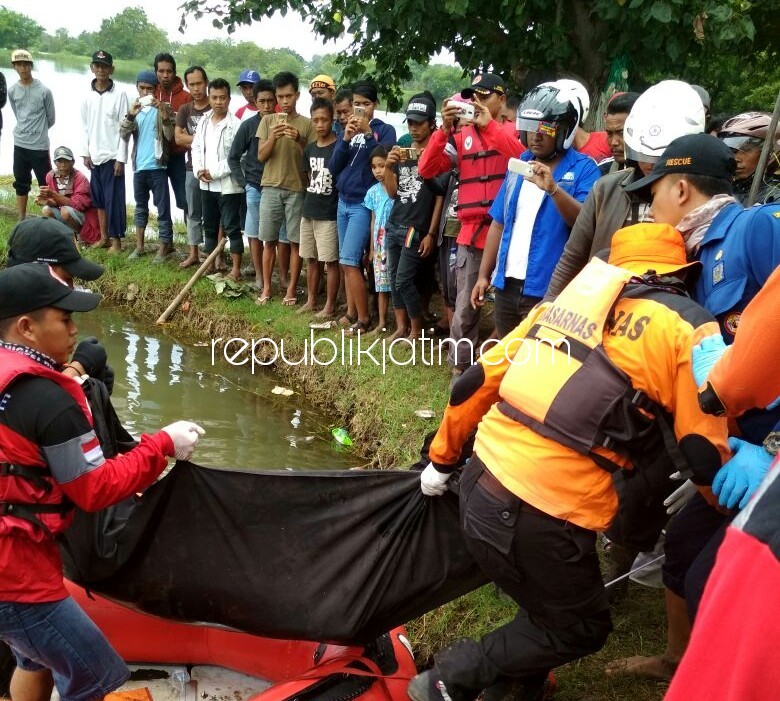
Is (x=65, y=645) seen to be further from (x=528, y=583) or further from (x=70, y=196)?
(x=70, y=196)

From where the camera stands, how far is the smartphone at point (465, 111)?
5.04 m

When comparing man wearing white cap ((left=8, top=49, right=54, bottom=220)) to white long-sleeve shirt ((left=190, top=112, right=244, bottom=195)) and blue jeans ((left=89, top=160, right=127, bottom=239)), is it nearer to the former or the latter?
blue jeans ((left=89, top=160, right=127, bottom=239))

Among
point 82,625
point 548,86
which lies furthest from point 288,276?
point 82,625

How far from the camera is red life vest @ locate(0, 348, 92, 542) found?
2.29 m

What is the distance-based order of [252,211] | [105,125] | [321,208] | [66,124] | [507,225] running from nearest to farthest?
[507,225] → [321,208] → [252,211] → [105,125] → [66,124]

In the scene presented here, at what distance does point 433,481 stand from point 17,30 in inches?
3435

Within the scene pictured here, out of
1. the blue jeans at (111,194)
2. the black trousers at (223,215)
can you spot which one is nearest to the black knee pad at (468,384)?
the black trousers at (223,215)

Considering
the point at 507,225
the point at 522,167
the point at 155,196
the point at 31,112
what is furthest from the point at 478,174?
the point at 31,112

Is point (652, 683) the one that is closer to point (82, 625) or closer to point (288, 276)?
point (82, 625)

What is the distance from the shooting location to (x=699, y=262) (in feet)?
7.86

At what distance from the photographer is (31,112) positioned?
30.9ft

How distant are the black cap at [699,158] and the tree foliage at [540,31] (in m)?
3.67

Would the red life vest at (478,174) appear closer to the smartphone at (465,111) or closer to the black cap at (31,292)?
the smartphone at (465,111)

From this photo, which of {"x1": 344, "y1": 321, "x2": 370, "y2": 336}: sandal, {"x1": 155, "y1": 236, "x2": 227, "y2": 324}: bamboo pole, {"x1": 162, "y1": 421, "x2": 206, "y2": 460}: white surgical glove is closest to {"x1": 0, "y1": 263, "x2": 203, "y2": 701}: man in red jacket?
{"x1": 162, "y1": 421, "x2": 206, "y2": 460}: white surgical glove
